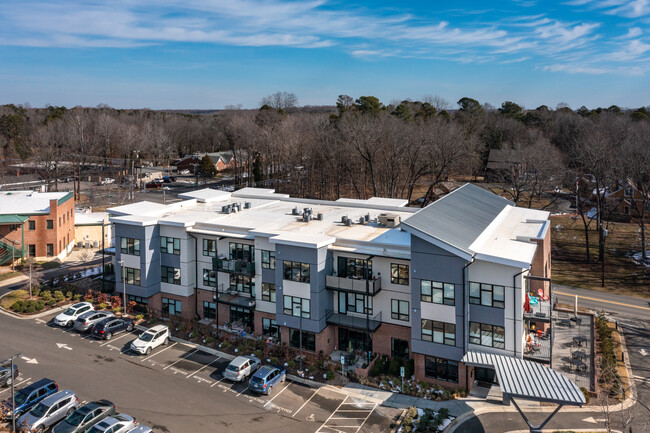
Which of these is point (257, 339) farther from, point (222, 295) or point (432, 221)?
point (432, 221)

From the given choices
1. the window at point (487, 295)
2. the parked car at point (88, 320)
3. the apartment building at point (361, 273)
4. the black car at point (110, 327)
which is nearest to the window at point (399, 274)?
the apartment building at point (361, 273)

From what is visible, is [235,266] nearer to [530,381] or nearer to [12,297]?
[530,381]

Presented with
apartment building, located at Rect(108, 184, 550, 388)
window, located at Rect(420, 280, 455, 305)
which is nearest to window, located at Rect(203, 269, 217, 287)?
apartment building, located at Rect(108, 184, 550, 388)

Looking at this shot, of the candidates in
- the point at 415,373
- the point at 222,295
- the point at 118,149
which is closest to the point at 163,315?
the point at 222,295

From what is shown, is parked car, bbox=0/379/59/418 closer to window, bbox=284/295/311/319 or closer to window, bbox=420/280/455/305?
window, bbox=284/295/311/319

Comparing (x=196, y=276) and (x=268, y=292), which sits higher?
(x=196, y=276)

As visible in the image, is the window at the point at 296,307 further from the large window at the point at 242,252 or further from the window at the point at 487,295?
the window at the point at 487,295

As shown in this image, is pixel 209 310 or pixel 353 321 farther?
pixel 209 310

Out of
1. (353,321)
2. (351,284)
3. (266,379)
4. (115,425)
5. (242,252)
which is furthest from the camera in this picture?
(242,252)

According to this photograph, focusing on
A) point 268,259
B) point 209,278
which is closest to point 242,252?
point 268,259
